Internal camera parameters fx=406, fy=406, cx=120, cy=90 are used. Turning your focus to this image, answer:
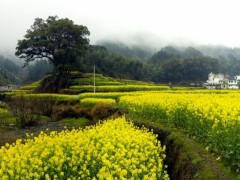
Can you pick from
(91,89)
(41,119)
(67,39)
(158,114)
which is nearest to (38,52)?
(67,39)

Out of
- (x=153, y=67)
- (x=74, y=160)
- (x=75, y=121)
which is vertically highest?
(x=153, y=67)

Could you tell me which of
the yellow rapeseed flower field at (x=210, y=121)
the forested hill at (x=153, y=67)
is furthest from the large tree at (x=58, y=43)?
the yellow rapeseed flower field at (x=210, y=121)

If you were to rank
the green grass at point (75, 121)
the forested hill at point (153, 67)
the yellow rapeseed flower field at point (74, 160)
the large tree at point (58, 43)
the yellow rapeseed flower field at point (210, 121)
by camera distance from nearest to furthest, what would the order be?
the yellow rapeseed flower field at point (74, 160) < the yellow rapeseed flower field at point (210, 121) < the green grass at point (75, 121) < the large tree at point (58, 43) < the forested hill at point (153, 67)

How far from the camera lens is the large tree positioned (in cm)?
5841

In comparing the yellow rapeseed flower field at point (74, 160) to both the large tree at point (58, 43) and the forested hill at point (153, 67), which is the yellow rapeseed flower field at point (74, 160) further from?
the forested hill at point (153, 67)

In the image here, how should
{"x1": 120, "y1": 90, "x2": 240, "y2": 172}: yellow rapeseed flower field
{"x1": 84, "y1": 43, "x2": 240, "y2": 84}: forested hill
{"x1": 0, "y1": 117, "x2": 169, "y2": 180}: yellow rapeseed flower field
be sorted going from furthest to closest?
{"x1": 84, "y1": 43, "x2": 240, "y2": 84}: forested hill, {"x1": 120, "y1": 90, "x2": 240, "y2": 172}: yellow rapeseed flower field, {"x1": 0, "y1": 117, "x2": 169, "y2": 180}: yellow rapeseed flower field

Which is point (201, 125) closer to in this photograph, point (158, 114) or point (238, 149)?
point (238, 149)

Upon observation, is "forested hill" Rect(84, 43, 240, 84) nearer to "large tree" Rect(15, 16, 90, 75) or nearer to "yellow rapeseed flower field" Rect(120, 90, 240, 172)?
"large tree" Rect(15, 16, 90, 75)

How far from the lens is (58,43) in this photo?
5981 cm

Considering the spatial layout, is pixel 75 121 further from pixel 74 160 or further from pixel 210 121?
pixel 74 160

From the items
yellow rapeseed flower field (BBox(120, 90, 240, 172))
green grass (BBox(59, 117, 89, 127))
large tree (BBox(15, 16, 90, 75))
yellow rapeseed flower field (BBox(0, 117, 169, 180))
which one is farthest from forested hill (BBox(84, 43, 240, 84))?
yellow rapeseed flower field (BBox(0, 117, 169, 180))

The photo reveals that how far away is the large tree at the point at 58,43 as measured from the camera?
192 ft

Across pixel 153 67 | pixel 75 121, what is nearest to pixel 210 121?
pixel 75 121

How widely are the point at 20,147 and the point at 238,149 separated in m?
5.01
